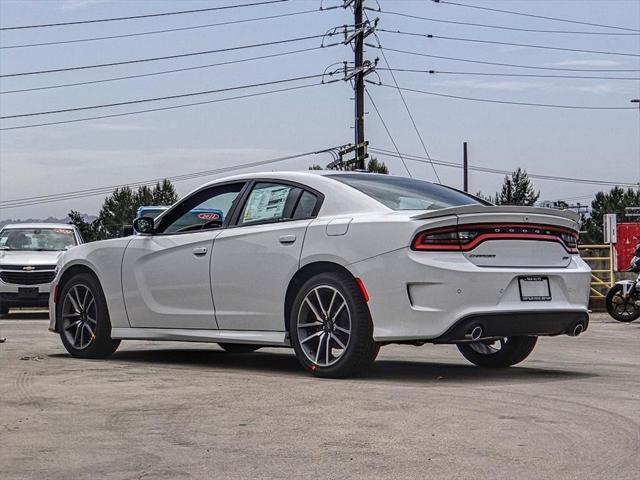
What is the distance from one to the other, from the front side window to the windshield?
1187cm

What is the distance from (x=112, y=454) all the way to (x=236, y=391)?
2.19m

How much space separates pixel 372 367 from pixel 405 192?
58.5 inches

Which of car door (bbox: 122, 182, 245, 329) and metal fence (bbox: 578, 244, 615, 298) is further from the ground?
car door (bbox: 122, 182, 245, 329)

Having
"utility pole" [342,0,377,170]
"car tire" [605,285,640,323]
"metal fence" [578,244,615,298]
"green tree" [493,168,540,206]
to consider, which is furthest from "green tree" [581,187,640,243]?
"car tire" [605,285,640,323]

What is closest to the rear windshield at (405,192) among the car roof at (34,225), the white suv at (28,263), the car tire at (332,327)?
the car tire at (332,327)

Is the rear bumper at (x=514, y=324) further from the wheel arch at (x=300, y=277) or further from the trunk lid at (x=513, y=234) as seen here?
the wheel arch at (x=300, y=277)

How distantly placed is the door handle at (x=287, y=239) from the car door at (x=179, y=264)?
81 cm

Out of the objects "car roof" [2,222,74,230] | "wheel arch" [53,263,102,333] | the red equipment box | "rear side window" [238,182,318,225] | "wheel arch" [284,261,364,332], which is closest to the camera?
"wheel arch" [284,261,364,332]

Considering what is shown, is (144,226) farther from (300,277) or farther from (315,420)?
(315,420)

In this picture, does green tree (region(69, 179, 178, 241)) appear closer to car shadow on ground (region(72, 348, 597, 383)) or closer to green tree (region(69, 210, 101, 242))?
green tree (region(69, 210, 101, 242))

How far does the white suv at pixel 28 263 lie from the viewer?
2019cm

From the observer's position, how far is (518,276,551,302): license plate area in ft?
26.9

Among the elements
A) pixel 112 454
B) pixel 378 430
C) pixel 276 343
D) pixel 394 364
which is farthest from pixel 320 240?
pixel 112 454

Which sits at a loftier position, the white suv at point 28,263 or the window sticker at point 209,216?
the window sticker at point 209,216
